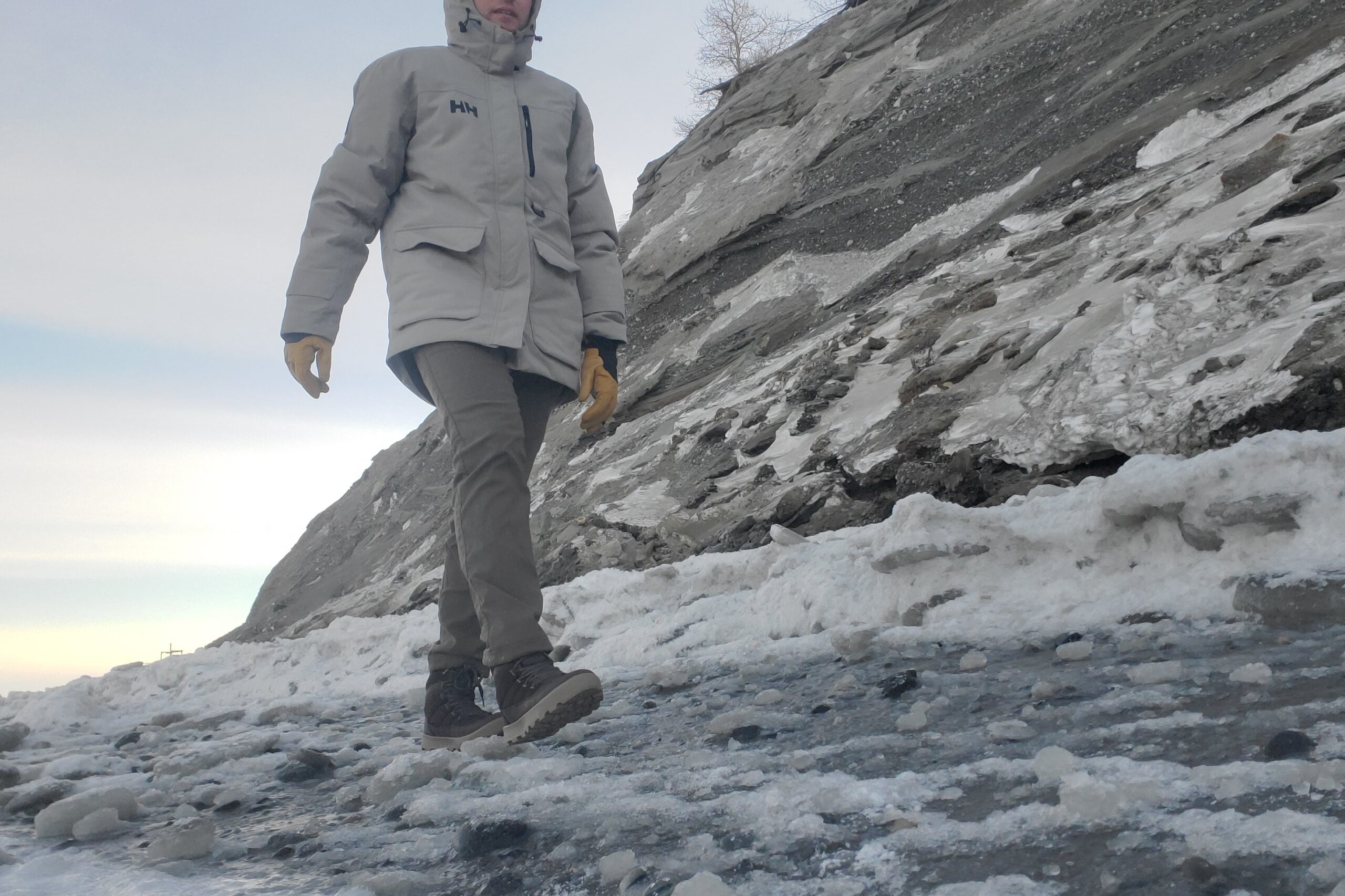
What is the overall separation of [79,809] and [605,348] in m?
2.03

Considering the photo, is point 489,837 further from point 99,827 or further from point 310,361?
point 310,361

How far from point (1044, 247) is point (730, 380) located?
3.23m

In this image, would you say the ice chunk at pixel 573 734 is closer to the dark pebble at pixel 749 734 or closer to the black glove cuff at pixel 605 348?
the dark pebble at pixel 749 734

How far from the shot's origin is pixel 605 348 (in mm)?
3307

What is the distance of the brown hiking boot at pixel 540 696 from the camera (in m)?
2.40

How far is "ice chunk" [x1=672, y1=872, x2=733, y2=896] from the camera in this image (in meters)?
1.31

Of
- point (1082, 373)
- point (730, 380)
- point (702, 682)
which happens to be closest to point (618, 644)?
point (702, 682)

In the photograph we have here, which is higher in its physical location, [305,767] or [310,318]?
[310,318]

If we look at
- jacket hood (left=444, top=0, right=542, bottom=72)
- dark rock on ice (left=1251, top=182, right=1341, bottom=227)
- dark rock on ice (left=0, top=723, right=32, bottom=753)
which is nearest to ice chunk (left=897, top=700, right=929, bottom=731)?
jacket hood (left=444, top=0, right=542, bottom=72)

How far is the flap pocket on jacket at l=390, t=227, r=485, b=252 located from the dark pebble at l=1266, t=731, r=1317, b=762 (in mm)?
2317

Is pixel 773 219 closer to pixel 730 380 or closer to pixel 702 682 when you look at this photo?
pixel 730 380

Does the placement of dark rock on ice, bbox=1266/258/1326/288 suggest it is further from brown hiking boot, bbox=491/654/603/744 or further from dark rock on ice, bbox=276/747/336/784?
dark rock on ice, bbox=276/747/336/784

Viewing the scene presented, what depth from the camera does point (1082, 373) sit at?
4422mm

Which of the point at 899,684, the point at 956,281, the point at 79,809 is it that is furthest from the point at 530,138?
the point at 956,281
